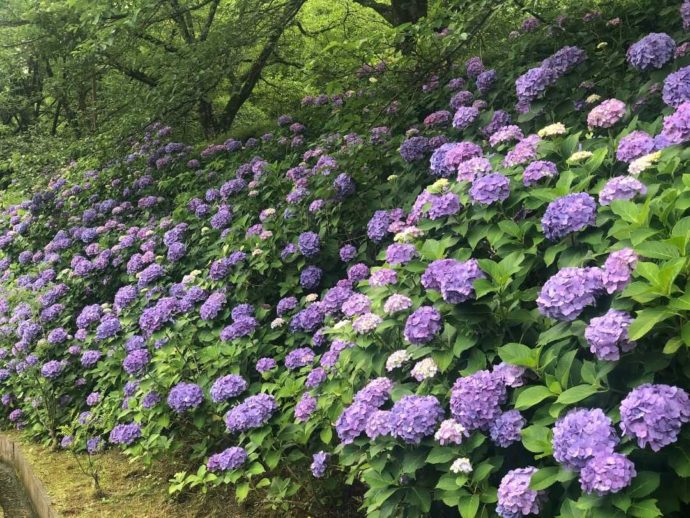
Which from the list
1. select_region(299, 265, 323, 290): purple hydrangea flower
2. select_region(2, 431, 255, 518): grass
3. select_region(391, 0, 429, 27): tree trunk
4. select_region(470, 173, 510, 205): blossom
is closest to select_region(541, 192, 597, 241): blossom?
select_region(470, 173, 510, 205): blossom

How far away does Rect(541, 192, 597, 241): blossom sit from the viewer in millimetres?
1864

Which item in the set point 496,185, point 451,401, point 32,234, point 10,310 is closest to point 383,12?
point 32,234

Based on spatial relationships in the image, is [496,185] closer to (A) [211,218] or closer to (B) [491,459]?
(B) [491,459]

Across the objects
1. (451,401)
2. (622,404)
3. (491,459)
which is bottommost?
(491,459)

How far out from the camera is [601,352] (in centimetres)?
151

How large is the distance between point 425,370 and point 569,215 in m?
0.66

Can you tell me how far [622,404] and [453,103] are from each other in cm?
312

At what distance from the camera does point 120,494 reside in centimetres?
368

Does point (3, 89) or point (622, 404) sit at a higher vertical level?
point (3, 89)

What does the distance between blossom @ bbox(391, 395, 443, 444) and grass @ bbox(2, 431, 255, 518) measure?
1.72 metres

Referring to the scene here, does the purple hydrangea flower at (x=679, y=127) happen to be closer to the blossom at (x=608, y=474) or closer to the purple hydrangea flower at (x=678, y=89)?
the purple hydrangea flower at (x=678, y=89)

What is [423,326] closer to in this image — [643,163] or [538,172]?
[538,172]

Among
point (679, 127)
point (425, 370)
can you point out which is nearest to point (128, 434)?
point (425, 370)

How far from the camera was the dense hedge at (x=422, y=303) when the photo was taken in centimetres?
154
